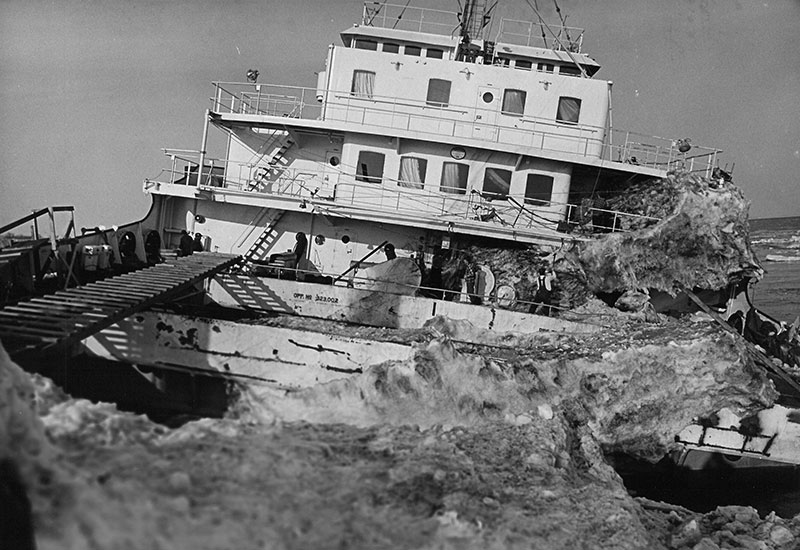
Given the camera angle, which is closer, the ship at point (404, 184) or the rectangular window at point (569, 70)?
the ship at point (404, 184)

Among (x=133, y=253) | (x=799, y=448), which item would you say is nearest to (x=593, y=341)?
(x=799, y=448)

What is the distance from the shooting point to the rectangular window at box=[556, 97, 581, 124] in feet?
53.4

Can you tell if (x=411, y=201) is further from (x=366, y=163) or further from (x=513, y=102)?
(x=513, y=102)

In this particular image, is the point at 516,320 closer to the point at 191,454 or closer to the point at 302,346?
the point at 302,346

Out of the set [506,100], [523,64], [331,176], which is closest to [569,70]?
[523,64]

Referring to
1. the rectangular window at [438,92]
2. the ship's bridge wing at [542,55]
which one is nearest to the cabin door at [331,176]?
the rectangular window at [438,92]

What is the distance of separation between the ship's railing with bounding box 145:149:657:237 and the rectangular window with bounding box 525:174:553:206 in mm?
105

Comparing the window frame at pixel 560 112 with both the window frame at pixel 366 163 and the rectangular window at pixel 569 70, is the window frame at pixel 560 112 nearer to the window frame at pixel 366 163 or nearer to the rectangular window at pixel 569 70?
the rectangular window at pixel 569 70

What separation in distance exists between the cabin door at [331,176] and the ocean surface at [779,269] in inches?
596

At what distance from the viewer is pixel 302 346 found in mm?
9531

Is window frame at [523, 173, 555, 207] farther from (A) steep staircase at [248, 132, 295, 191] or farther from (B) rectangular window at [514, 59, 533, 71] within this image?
(A) steep staircase at [248, 132, 295, 191]

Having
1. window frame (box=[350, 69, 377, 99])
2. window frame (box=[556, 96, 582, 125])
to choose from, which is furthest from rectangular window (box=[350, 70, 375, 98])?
window frame (box=[556, 96, 582, 125])

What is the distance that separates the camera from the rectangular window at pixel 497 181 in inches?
611

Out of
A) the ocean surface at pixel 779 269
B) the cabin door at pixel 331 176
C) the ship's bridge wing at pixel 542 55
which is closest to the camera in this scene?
the cabin door at pixel 331 176
